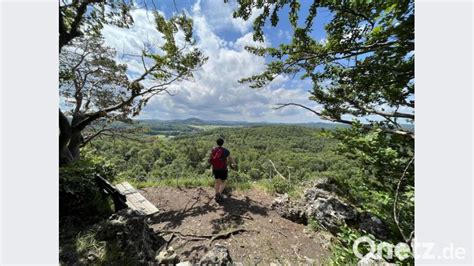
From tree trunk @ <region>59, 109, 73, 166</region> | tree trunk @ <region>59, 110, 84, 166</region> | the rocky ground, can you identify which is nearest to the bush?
the rocky ground

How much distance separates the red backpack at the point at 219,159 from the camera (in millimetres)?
5488

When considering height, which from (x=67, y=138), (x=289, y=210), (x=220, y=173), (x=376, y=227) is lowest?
(x=289, y=210)

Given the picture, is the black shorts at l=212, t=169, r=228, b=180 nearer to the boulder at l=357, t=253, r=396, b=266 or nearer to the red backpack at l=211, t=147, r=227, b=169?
the red backpack at l=211, t=147, r=227, b=169

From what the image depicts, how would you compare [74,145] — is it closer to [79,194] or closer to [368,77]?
[79,194]

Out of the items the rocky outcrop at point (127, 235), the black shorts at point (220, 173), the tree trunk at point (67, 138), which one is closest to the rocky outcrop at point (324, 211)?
the black shorts at point (220, 173)

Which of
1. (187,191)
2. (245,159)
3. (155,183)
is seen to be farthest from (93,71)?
(245,159)

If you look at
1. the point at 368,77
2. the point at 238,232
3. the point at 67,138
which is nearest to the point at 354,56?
the point at 368,77

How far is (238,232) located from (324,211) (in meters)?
1.87

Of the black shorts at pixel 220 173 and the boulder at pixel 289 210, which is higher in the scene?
the black shorts at pixel 220 173

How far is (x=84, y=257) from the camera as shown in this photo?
2.04 metres

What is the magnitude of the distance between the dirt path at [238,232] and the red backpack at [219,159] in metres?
1.02

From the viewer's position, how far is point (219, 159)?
549 cm

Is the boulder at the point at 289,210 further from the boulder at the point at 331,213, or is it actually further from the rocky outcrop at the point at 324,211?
the boulder at the point at 331,213

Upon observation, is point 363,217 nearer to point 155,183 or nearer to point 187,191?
point 187,191
